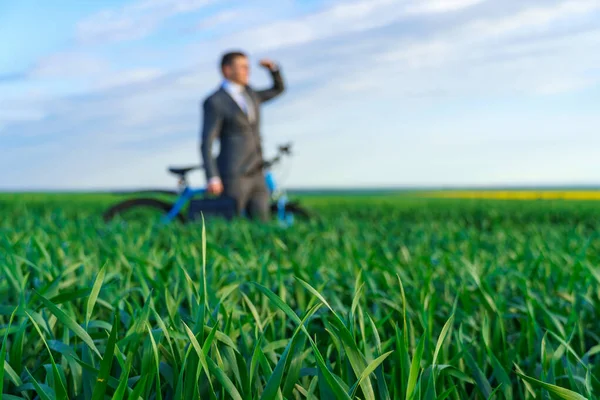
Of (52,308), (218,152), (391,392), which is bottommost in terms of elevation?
(391,392)

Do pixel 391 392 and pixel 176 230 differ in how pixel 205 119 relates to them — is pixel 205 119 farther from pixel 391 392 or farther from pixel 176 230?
pixel 391 392

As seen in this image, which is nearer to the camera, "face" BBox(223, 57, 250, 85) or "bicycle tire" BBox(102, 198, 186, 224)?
"face" BBox(223, 57, 250, 85)

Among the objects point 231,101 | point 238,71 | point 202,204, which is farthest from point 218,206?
A: point 238,71

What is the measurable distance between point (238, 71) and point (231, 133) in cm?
69

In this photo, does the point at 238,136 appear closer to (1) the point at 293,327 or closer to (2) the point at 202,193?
(2) the point at 202,193

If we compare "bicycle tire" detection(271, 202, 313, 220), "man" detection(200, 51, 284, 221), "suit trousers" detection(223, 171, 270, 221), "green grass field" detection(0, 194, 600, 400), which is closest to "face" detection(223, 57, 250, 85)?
"man" detection(200, 51, 284, 221)

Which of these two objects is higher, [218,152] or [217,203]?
[218,152]

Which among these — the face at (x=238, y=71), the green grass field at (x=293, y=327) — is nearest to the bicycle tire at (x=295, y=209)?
the face at (x=238, y=71)

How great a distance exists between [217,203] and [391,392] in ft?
18.7

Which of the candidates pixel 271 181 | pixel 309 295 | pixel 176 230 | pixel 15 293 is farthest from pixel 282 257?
pixel 271 181

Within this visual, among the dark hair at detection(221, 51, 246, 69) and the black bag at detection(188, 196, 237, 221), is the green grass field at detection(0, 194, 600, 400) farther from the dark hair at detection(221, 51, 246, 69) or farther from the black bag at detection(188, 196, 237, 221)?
the dark hair at detection(221, 51, 246, 69)

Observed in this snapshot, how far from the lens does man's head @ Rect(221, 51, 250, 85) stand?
6.84 metres

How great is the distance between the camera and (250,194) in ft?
24.0

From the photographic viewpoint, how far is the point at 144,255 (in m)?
2.93
